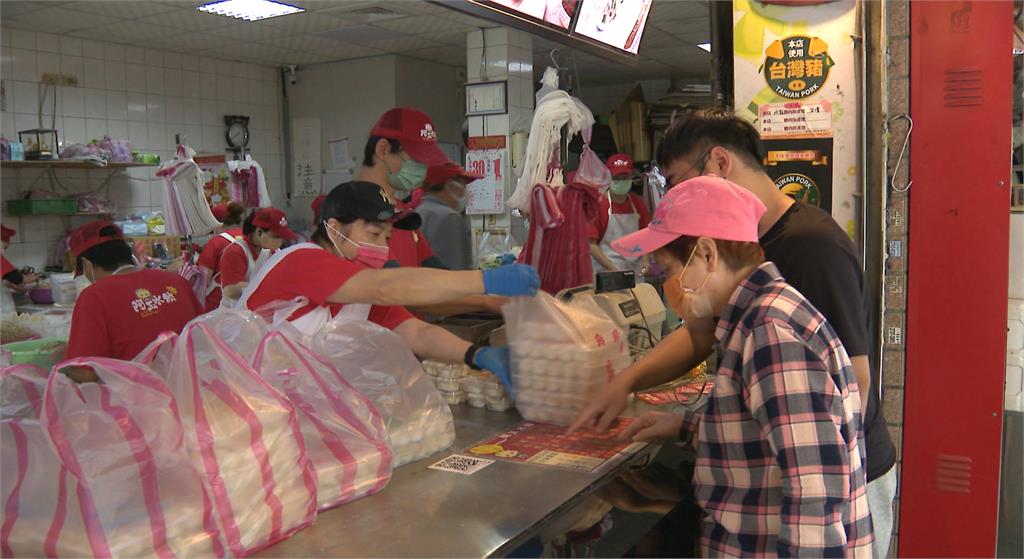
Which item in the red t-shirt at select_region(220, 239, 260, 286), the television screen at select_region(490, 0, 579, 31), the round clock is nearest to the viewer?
the television screen at select_region(490, 0, 579, 31)

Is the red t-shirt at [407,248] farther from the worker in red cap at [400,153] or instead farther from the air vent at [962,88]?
the air vent at [962,88]

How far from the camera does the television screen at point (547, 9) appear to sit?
2.96 metres

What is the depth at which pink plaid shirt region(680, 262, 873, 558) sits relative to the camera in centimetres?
150

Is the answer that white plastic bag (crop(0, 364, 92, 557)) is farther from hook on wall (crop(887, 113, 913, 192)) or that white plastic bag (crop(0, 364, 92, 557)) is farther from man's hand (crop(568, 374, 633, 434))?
hook on wall (crop(887, 113, 913, 192))

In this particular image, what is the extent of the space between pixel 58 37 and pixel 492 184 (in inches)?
167

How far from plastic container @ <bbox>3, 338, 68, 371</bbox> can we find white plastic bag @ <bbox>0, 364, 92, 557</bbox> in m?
1.92

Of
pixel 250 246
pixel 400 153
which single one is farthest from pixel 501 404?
pixel 250 246

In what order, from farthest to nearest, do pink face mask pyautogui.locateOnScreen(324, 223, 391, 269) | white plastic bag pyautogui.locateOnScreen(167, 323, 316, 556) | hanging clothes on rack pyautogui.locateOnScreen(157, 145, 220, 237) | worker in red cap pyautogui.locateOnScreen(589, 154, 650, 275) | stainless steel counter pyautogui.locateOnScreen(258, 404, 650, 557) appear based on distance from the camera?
hanging clothes on rack pyautogui.locateOnScreen(157, 145, 220, 237)
worker in red cap pyautogui.locateOnScreen(589, 154, 650, 275)
pink face mask pyautogui.locateOnScreen(324, 223, 391, 269)
stainless steel counter pyautogui.locateOnScreen(258, 404, 650, 557)
white plastic bag pyautogui.locateOnScreen(167, 323, 316, 556)

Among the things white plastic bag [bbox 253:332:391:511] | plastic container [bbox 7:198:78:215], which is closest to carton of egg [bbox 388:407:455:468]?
white plastic bag [bbox 253:332:391:511]

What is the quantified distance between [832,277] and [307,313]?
1.37m

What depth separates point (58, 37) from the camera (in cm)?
754

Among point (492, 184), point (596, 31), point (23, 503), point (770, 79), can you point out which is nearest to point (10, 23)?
point (492, 184)

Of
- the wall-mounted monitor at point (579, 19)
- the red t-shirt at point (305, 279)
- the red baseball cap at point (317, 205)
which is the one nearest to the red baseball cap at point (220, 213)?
the wall-mounted monitor at point (579, 19)

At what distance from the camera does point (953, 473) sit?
10.7 ft
